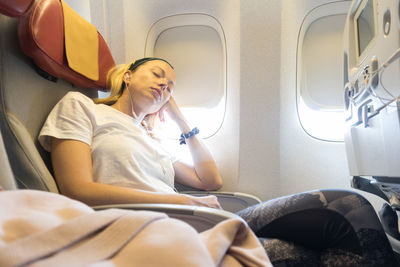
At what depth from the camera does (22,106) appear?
3.47 feet

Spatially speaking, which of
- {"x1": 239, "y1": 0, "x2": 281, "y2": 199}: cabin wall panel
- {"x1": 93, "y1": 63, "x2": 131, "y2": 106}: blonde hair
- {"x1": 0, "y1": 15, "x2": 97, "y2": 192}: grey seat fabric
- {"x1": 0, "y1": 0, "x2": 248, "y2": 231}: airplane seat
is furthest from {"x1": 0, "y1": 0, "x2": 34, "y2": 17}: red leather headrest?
{"x1": 239, "y1": 0, "x2": 281, "y2": 199}: cabin wall panel


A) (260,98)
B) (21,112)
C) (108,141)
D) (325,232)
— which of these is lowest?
(325,232)

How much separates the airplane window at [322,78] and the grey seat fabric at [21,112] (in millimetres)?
1704

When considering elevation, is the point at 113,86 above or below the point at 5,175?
above

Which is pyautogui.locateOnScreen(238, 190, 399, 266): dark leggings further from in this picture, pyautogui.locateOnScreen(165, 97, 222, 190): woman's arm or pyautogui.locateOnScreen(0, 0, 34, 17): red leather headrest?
pyautogui.locateOnScreen(0, 0, 34, 17): red leather headrest

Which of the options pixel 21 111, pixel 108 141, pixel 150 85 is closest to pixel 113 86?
pixel 150 85

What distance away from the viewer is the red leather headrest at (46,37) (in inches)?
40.1

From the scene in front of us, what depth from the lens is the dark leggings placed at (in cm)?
80

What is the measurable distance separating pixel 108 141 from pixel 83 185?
0.88ft

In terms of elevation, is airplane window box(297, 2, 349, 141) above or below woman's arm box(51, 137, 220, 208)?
above

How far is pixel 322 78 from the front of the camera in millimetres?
2133

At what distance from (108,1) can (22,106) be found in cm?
139

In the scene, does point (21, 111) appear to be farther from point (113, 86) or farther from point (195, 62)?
point (195, 62)

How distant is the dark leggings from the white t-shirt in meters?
0.58
